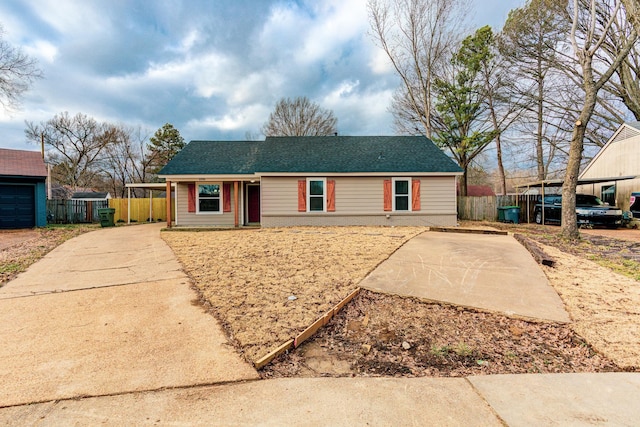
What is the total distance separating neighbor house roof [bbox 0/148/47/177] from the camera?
14.0m

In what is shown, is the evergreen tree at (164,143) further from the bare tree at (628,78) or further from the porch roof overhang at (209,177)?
the bare tree at (628,78)

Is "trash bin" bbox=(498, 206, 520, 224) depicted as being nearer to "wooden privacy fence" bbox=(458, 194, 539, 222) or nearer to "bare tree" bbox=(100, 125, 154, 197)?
"wooden privacy fence" bbox=(458, 194, 539, 222)

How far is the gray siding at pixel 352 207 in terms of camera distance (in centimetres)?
1312

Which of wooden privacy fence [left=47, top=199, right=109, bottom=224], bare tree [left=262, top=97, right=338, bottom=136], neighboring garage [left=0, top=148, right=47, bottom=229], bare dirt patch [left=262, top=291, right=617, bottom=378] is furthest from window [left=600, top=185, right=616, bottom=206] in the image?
wooden privacy fence [left=47, top=199, right=109, bottom=224]

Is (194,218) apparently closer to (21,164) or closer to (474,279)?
(21,164)

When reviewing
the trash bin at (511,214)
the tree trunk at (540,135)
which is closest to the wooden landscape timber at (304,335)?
the trash bin at (511,214)

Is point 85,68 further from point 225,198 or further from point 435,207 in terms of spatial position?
point 435,207

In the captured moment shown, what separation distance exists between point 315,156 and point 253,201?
148 inches

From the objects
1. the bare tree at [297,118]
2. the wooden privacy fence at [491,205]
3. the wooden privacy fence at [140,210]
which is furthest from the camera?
the bare tree at [297,118]

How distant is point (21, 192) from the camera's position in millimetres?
14359

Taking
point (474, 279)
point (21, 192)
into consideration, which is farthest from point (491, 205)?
point (21, 192)

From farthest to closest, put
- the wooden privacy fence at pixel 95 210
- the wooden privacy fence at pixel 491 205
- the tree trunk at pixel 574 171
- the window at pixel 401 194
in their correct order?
the wooden privacy fence at pixel 95 210, the wooden privacy fence at pixel 491 205, the window at pixel 401 194, the tree trunk at pixel 574 171

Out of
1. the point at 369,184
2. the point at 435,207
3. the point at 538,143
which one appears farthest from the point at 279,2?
the point at 538,143

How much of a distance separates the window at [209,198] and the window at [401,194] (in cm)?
800
